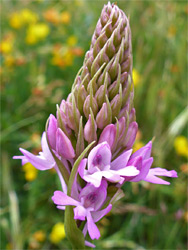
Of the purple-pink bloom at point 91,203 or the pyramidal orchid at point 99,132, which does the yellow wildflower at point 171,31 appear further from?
the purple-pink bloom at point 91,203

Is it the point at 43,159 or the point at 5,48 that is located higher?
the point at 5,48

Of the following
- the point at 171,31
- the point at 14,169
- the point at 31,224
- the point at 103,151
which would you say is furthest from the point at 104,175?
the point at 171,31

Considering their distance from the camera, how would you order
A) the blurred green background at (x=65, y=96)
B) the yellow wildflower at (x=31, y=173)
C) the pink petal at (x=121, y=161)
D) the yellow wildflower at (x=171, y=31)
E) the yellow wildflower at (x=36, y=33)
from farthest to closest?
1. the yellow wildflower at (x=171, y=31)
2. the yellow wildflower at (x=36, y=33)
3. the yellow wildflower at (x=31, y=173)
4. the blurred green background at (x=65, y=96)
5. the pink petal at (x=121, y=161)

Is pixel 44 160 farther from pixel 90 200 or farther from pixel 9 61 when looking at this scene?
pixel 9 61

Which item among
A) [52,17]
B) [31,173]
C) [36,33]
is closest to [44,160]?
[31,173]

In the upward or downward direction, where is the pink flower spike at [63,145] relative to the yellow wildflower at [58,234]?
upward

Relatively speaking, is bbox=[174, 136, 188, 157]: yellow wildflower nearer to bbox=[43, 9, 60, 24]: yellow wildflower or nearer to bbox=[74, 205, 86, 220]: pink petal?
bbox=[74, 205, 86, 220]: pink petal

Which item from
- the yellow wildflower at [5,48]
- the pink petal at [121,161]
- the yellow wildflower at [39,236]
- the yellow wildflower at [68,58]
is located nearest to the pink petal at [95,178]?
the pink petal at [121,161]

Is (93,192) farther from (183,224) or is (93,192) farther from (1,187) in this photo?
(1,187)
